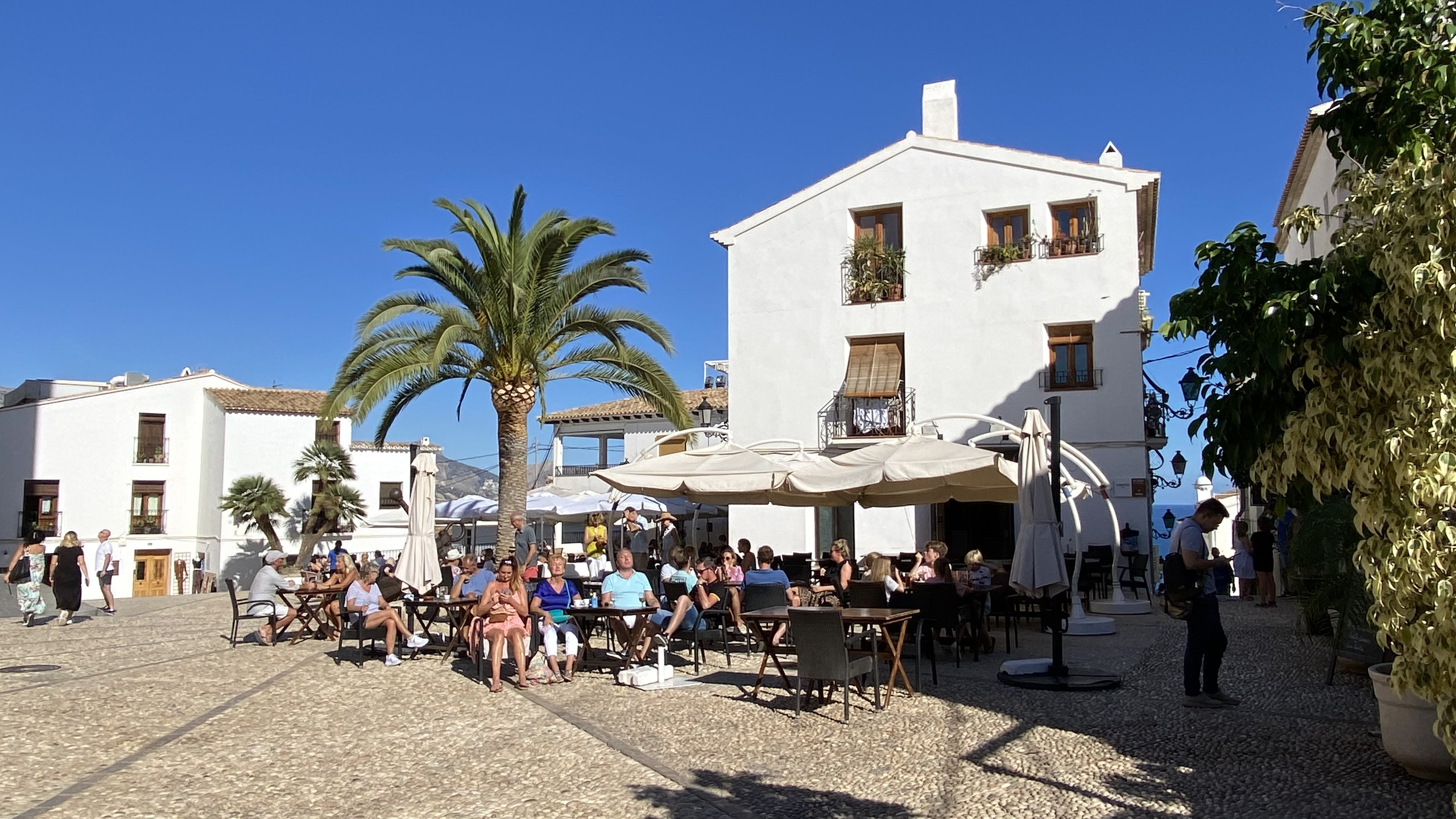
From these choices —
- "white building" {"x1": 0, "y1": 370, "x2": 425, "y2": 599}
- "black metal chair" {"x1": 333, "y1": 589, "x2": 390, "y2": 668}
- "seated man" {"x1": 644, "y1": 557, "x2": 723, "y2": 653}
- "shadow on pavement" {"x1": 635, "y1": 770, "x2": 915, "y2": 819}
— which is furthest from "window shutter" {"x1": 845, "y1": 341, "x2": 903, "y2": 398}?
"white building" {"x1": 0, "y1": 370, "x2": 425, "y2": 599}

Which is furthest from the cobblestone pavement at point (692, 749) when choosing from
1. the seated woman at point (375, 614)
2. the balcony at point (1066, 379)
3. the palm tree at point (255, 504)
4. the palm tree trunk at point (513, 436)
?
the palm tree at point (255, 504)

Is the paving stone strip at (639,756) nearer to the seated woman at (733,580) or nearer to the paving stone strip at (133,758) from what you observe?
the paving stone strip at (133,758)

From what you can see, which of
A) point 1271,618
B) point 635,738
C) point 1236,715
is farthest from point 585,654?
point 1271,618

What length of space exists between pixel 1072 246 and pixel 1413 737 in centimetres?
1651

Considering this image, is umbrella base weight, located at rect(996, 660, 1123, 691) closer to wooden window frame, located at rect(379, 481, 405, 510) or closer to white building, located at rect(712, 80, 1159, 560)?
white building, located at rect(712, 80, 1159, 560)

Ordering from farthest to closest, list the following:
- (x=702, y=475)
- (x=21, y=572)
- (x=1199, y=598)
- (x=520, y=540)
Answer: (x=21, y=572), (x=520, y=540), (x=702, y=475), (x=1199, y=598)

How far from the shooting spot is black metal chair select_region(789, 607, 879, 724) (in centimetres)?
789

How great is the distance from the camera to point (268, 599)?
1339 cm

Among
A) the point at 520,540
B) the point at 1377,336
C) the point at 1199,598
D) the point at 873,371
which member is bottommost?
the point at 1199,598

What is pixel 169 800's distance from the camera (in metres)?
5.91

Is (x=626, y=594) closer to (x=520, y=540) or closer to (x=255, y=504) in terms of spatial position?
(x=520, y=540)

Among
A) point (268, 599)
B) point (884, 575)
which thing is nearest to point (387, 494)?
point (268, 599)

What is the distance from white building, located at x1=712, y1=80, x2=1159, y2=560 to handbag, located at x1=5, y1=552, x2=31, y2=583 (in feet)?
42.4

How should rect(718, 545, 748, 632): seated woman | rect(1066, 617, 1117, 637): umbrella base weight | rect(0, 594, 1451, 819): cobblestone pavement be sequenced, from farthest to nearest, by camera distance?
rect(1066, 617, 1117, 637): umbrella base weight
rect(718, 545, 748, 632): seated woman
rect(0, 594, 1451, 819): cobblestone pavement
